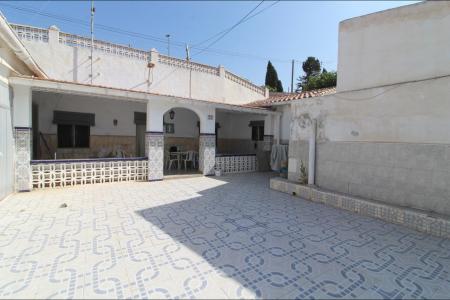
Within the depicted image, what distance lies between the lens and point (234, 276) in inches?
110

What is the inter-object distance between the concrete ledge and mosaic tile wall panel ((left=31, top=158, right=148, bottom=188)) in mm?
5045

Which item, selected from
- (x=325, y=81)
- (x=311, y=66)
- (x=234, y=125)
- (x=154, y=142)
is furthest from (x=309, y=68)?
(x=154, y=142)

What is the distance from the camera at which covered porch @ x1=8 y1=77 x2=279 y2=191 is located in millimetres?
6755

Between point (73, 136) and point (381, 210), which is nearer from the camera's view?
point (381, 210)

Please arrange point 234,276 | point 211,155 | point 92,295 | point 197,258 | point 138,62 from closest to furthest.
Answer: point 92,295 → point 234,276 → point 197,258 → point 211,155 → point 138,62

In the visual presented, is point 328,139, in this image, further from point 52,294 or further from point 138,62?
point 138,62

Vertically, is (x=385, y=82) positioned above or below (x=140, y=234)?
above

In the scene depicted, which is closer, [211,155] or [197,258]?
[197,258]

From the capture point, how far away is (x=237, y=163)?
1106cm

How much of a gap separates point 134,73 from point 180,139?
380cm

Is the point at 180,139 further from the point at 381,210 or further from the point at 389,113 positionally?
the point at 381,210

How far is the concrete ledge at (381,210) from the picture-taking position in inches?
163

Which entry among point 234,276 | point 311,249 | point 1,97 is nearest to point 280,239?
point 311,249

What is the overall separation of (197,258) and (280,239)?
1364mm
